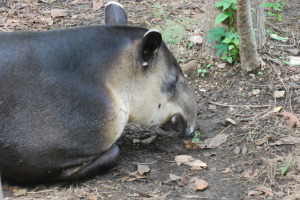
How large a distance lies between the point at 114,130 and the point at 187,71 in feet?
9.91

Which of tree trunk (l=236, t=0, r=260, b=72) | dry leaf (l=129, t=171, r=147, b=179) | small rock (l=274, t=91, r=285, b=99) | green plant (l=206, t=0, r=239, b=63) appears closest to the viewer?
dry leaf (l=129, t=171, r=147, b=179)

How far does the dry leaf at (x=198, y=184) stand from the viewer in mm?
5250

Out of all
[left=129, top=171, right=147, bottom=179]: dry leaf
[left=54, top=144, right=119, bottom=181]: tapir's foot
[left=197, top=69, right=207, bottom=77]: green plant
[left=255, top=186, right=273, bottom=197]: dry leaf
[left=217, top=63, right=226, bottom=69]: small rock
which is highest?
[left=217, top=63, right=226, bottom=69]: small rock

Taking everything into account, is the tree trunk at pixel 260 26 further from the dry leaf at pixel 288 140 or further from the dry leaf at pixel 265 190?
the dry leaf at pixel 265 190

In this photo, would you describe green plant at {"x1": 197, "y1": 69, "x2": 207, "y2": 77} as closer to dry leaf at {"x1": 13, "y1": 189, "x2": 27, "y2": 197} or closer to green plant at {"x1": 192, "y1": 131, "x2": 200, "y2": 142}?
green plant at {"x1": 192, "y1": 131, "x2": 200, "y2": 142}

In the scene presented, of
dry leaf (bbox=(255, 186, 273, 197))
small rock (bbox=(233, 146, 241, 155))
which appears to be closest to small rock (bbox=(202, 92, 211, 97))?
small rock (bbox=(233, 146, 241, 155))

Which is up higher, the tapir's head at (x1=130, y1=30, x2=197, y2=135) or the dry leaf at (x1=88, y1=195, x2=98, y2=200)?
the tapir's head at (x1=130, y1=30, x2=197, y2=135)

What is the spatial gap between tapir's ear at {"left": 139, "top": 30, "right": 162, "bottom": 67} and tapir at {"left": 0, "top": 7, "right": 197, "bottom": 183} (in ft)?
0.04

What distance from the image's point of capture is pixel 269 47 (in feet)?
26.4

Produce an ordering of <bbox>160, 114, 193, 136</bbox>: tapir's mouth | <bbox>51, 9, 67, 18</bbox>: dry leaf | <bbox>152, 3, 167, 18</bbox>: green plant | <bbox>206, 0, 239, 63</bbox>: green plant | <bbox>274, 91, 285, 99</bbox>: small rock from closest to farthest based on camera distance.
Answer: <bbox>160, 114, 193, 136</bbox>: tapir's mouth < <bbox>274, 91, 285, 99</bbox>: small rock < <bbox>206, 0, 239, 63</bbox>: green plant < <bbox>152, 3, 167, 18</bbox>: green plant < <bbox>51, 9, 67, 18</bbox>: dry leaf

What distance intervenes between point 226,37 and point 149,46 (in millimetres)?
2501

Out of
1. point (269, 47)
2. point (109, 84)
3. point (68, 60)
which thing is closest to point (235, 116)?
point (269, 47)

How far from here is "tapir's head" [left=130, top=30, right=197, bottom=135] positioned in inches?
224

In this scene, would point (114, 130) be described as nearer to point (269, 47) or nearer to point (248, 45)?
point (248, 45)
